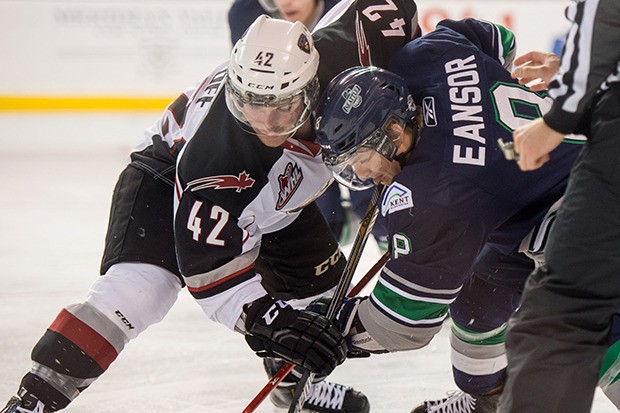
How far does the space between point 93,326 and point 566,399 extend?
120 cm

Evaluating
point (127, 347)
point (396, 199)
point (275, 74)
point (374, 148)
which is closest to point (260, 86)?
point (275, 74)

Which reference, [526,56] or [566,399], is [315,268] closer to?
[526,56]

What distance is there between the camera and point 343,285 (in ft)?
7.80

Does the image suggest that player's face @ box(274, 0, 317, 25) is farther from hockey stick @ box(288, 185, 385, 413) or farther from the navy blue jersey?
the navy blue jersey

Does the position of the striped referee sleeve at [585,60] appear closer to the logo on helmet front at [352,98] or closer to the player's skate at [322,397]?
the logo on helmet front at [352,98]

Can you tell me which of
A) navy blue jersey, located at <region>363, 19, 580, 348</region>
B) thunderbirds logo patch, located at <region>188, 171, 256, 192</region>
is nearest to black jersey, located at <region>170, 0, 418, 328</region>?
thunderbirds logo patch, located at <region>188, 171, 256, 192</region>

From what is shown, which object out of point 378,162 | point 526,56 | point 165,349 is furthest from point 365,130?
point 165,349

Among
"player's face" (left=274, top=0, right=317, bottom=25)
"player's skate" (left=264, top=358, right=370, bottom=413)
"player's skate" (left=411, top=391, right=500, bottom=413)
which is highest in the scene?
"player's face" (left=274, top=0, right=317, bottom=25)

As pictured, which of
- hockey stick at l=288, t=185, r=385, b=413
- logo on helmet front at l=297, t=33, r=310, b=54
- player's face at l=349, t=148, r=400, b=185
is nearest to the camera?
player's face at l=349, t=148, r=400, b=185

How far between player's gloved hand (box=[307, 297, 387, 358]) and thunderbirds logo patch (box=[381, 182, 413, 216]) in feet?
0.97

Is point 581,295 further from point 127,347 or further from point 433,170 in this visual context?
point 127,347

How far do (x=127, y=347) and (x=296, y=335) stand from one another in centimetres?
111

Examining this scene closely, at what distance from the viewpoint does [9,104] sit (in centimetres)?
669

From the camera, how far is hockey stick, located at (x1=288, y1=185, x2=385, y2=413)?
7.70ft
